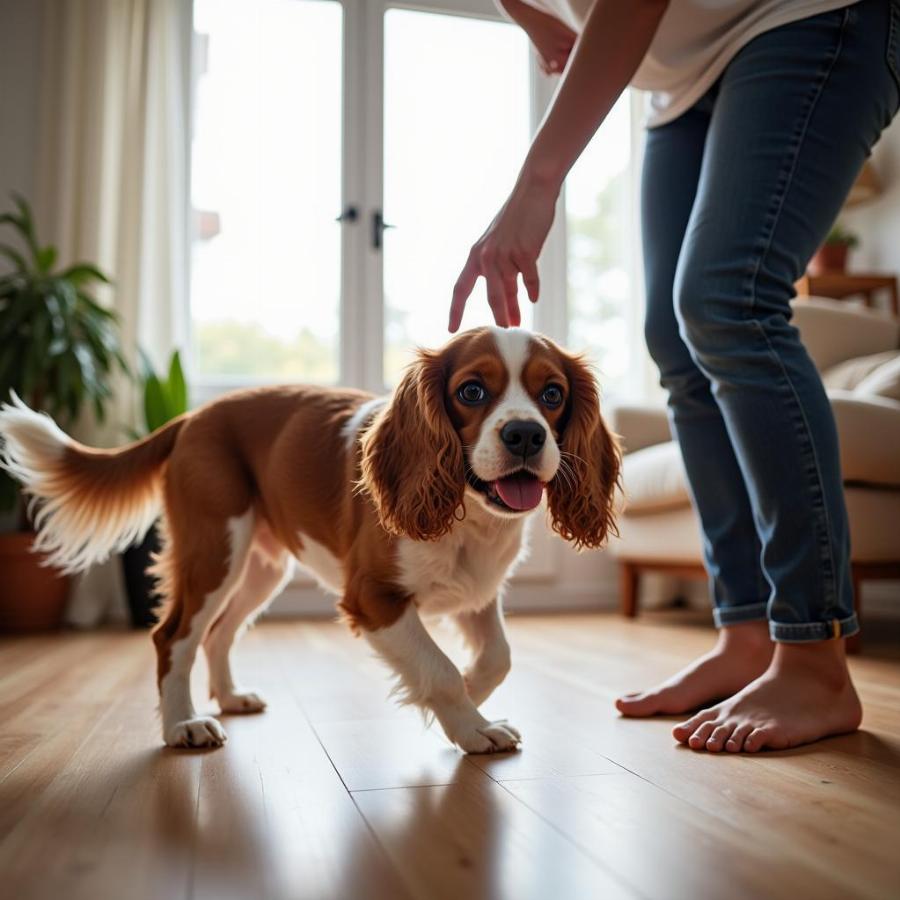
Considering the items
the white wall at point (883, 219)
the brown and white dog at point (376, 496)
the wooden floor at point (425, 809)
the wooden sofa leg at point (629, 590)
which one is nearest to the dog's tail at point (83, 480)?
the brown and white dog at point (376, 496)

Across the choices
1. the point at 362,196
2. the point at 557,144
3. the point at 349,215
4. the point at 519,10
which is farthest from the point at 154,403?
the point at 557,144

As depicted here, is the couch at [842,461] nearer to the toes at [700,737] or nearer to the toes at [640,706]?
the toes at [640,706]

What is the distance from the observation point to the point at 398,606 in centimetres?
159

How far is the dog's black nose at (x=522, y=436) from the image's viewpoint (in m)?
1.47

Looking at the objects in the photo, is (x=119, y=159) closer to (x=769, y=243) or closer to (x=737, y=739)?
(x=769, y=243)

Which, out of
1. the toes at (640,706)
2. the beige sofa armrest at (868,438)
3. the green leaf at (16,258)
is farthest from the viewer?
the green leaf at (16,258)

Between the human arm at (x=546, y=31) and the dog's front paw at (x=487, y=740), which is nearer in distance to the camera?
the dog's front paw at (x=487, y=740)

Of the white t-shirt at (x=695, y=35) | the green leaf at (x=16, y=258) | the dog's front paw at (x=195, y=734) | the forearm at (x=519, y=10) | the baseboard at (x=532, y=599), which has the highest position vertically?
the forearm at (x=519, y=10)

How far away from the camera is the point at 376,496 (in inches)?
63.6

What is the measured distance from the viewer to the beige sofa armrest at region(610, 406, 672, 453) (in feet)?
13.0

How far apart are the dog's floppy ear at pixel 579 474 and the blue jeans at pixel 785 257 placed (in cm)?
21

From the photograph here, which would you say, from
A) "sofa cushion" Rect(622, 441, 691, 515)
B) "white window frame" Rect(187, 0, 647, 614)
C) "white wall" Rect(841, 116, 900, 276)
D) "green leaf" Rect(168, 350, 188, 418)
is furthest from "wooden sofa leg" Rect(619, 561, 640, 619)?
"green leaf" Rect(168, 350, 188, 418)

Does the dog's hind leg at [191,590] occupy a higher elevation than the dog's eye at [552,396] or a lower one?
lower

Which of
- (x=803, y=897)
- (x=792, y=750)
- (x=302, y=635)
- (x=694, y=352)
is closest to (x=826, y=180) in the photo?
(x=694, y=352)
